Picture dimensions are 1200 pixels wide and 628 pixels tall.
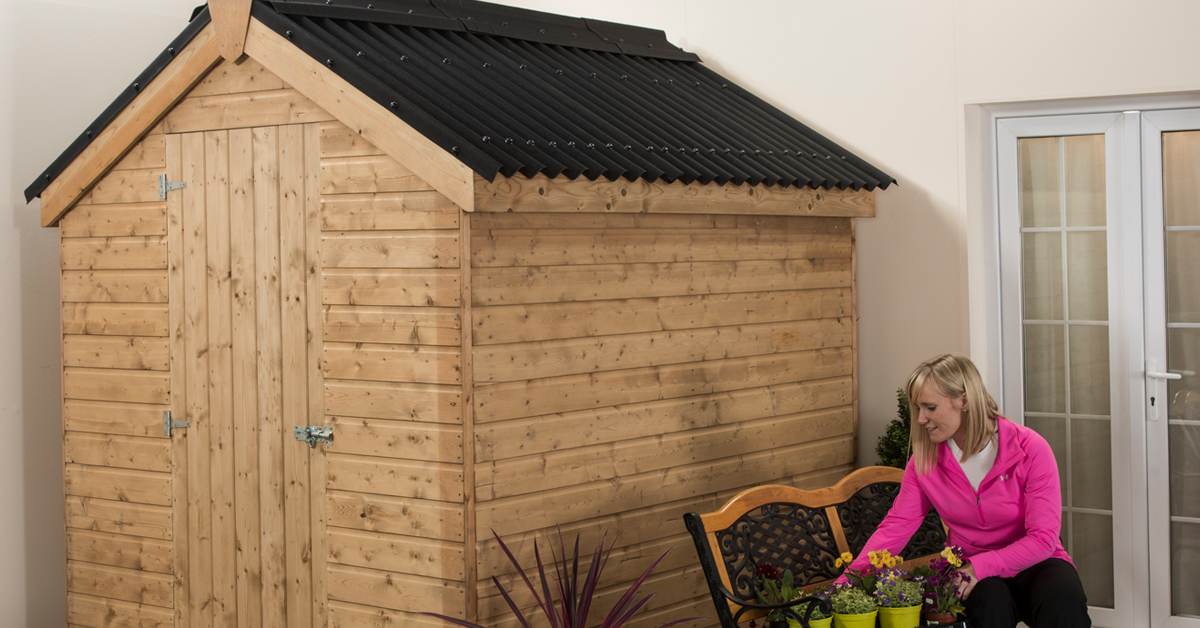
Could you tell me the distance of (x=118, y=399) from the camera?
493 centimetres

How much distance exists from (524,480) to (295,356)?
1224mm

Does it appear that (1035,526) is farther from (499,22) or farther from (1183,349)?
(499,22)

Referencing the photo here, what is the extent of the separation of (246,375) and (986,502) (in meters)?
3.38

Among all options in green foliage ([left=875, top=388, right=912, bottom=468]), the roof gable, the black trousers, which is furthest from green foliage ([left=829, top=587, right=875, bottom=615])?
the roof gable

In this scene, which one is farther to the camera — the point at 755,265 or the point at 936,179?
the point at 936,179

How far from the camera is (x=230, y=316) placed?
15.1 ft

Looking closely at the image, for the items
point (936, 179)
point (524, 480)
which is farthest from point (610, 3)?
point (524, 480)

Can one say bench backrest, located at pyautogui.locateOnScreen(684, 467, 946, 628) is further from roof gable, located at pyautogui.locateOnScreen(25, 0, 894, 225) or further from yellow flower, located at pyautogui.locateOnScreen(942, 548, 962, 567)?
roof gable, located at pyautogui.locateOnScreen(25, 0, 894, 225)

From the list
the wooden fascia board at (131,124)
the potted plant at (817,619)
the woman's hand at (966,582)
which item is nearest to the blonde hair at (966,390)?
the woman's hand at (966,582)

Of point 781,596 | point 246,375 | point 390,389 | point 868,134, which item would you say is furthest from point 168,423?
point 868,134

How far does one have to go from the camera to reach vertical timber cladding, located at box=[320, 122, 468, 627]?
159 inches

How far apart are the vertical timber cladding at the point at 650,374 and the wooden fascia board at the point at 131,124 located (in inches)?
68.8

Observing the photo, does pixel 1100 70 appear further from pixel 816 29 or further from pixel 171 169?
pixel 171 169

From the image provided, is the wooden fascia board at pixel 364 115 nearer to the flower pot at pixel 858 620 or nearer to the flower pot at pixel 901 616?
the flower pot at pixel 858 620
